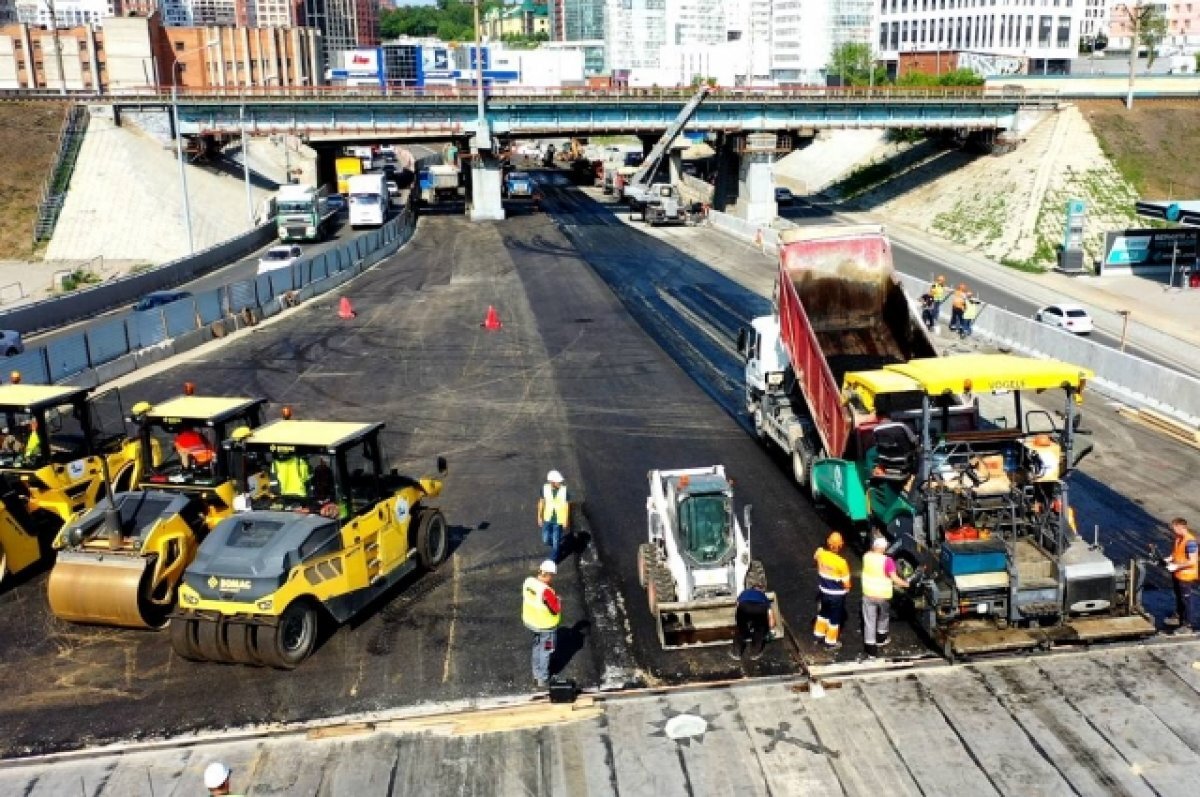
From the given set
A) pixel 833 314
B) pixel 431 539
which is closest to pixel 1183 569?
pixel 833 314

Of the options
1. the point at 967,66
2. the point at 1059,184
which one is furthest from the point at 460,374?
the point at 967,66

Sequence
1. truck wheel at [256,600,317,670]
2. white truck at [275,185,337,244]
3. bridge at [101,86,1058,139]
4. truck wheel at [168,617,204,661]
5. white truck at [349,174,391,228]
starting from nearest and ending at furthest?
truck wheel at [256,600,317,670]
truck wheel at [168,617,204,661]
white truck at [275,185,337,244]
white truck at [349,174,391,228]
bridge at [101,86,1058,139]

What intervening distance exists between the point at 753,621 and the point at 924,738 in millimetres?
2289

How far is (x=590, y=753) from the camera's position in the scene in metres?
11.4

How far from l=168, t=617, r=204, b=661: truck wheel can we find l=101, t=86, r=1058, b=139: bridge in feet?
176

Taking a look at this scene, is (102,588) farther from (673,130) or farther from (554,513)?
(673,130)

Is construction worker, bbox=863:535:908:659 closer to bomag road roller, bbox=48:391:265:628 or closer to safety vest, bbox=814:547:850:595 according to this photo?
safety vest, bbox=814:547:850:595

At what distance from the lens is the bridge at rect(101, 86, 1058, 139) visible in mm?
64625

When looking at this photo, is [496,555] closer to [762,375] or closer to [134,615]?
[134,615]

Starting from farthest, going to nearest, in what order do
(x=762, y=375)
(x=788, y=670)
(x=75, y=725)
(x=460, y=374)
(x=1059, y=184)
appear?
(x=1059, y=184) → (x=460, y=374) → (x=762, y=375) → (x=788, y=670) → (x=75, y=725)

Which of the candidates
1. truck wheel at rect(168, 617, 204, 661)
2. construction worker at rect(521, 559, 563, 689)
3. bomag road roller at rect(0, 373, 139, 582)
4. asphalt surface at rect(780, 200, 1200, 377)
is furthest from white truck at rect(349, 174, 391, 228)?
construction worker at rect(521, 559, 563, 689)

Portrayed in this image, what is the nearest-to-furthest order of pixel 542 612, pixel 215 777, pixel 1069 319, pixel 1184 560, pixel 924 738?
pixel 215 777 → pixel 924 738 → pixel 542 612 → pixel 1184 560 → pixel 1069 319

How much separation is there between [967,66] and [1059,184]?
33.1m

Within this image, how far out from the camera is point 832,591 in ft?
42.6
